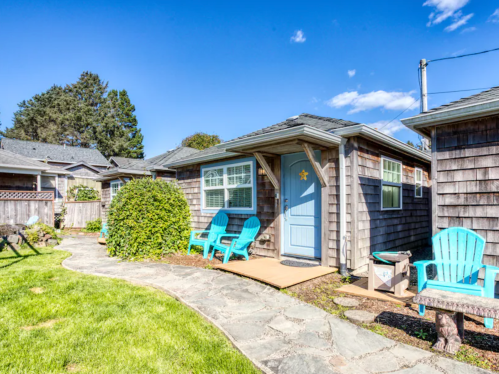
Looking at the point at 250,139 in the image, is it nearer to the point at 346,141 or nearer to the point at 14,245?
the point at 346,141

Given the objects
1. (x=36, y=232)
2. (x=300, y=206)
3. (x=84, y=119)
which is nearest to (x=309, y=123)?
(x=300, y=206)

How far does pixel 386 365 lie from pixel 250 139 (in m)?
3.42

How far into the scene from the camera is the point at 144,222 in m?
5.79

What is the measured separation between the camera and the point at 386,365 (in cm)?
201

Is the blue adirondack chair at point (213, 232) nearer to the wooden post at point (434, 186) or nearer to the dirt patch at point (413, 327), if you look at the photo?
the dirt patch at point (413, 327)

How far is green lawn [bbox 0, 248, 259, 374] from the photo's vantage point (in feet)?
6.76

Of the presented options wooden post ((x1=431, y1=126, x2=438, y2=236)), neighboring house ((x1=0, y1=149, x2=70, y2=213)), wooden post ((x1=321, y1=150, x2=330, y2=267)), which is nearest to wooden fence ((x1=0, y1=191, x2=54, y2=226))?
neighboring house ((x1=0, y1=149, x2=70, y2=213))

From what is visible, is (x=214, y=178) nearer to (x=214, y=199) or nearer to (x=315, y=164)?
(x=214, y=199)

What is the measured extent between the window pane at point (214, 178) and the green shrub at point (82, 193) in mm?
10627

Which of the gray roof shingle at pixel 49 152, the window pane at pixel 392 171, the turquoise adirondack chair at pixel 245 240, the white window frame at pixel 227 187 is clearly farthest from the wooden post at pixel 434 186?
the gray roof shingle at pixel 49 152

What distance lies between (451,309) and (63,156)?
25857 millimetres

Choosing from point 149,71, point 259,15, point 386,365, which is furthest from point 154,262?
point 149,71

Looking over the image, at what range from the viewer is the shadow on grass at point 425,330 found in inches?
91.4

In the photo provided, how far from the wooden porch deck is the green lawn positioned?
1267 mm
